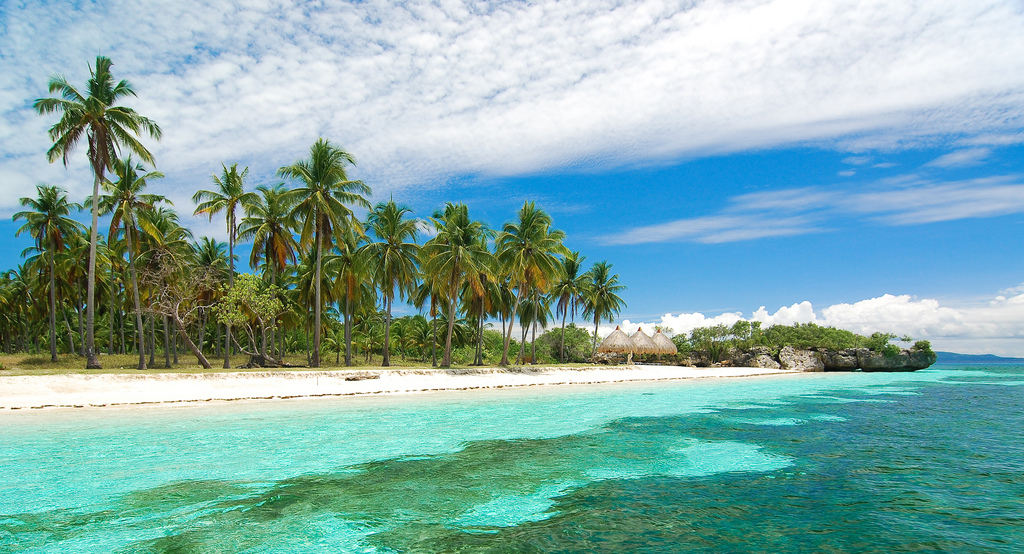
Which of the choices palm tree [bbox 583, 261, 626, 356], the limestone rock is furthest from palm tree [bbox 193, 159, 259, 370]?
the limestone rock

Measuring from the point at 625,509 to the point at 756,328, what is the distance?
5910 cm

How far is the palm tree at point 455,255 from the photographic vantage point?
29656 mm

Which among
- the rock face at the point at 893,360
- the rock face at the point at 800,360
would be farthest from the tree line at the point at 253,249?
the rock face at the point at 893,360

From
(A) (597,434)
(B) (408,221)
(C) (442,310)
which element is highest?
(B) (408,221)

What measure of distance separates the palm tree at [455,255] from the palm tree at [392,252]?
1.04 meters

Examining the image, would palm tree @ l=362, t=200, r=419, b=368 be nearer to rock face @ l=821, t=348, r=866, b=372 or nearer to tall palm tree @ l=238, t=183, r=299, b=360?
tall palm tree @ l=238, t=183, r=299, b=360

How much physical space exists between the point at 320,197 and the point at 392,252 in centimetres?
528

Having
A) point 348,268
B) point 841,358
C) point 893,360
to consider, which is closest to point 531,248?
point 348,268

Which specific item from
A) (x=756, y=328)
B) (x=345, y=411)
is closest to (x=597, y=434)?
(x=345, y=411)

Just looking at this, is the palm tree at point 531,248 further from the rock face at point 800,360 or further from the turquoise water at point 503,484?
the rock face at point 800,360

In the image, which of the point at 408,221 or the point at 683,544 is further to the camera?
the point at 408,221

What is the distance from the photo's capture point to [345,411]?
15.8m

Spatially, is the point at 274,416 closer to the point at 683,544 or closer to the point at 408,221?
the point at 683,544

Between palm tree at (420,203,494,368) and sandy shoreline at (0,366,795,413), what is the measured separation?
16.0ft
